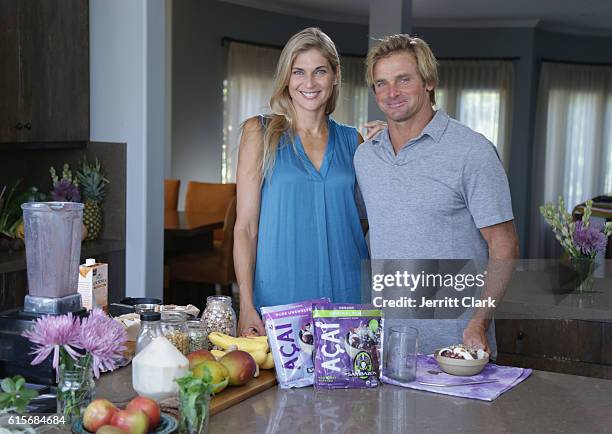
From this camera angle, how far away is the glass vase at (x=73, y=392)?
1.56 meters

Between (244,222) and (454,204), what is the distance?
0.72 metres

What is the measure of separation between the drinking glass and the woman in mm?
745

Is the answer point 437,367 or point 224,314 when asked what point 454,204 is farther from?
point 224,314

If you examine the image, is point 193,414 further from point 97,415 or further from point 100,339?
point 100,339

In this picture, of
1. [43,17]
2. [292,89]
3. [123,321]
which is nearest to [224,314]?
[123,321]

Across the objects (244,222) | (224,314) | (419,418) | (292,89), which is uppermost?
(292,89)

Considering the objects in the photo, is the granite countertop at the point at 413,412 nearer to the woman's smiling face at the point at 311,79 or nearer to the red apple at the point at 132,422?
the red apple at the point at 132,422

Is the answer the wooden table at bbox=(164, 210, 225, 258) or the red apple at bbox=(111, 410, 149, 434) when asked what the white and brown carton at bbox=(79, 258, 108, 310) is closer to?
the red apple at bbox=(111, 410, 149, 434)

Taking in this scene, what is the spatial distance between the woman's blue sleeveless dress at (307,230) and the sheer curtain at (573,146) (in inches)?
322

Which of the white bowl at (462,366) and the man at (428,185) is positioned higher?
the man at (428,185)

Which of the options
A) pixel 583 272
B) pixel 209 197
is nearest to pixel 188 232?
pixel 209 197

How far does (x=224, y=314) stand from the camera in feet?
6.90

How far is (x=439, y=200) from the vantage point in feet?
7.66

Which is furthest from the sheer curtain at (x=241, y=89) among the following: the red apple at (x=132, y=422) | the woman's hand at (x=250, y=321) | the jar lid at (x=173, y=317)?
the red apple at (x=132, y=422)
